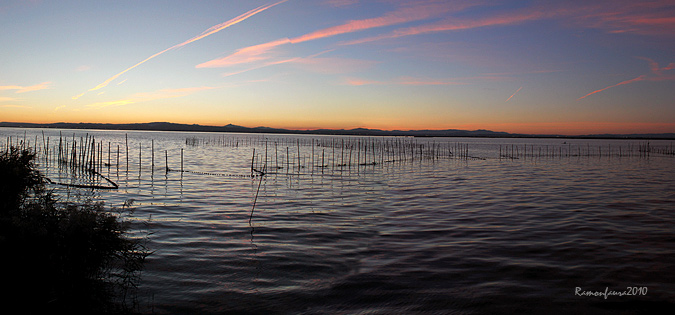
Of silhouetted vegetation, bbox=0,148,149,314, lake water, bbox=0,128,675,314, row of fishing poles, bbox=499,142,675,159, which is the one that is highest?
row of fishing poles, bbox=499,142,675,159

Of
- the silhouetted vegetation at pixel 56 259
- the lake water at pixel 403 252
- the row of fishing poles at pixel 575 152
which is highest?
the row of fishing poles at pixel 575 152

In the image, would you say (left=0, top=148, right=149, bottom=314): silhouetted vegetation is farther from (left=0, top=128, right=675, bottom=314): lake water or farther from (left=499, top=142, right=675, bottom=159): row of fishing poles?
(left=499, top=142, right=675, bottom=159): row of fishing poles

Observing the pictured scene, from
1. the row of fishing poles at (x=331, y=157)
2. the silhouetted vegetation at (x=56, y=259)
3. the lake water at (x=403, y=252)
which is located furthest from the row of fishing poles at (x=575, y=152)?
the silhouetted vegetation at (x=56, y=259)

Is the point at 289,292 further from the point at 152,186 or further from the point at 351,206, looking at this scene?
the point at 152,186

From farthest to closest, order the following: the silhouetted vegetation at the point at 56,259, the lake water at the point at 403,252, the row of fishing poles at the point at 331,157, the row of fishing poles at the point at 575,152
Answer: the row of fishing poles at the point at 575,152, the row of fishing poles at the point at 331,157, the lake water at the point at 403,252, the silhouetted vegetation at the point at 56,259

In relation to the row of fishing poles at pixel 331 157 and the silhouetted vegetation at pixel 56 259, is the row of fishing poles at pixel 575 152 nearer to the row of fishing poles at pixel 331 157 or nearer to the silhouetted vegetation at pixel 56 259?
the row of fishing poles at pixel 331 157

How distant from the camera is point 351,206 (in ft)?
45.1

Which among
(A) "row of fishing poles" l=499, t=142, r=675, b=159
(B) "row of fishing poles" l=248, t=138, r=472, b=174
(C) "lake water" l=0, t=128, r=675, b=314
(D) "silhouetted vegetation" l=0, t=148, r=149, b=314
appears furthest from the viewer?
(A) "row of fishing poles" l=499, t=142, r=675, b=159

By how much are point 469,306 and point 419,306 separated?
70cm

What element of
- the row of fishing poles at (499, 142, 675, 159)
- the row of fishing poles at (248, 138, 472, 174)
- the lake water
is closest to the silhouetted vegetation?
the lake water

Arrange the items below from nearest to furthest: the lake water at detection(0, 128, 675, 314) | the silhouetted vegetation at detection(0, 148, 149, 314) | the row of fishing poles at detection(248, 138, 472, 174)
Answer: the silhouetted vegetation at detection(0, 148, 149, 314) < the lake water at detection(0, 128, 675, 314) < the row of fishing poles at detection(248, 138, 472, 174)

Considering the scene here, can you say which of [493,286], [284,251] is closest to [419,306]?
[493,286]

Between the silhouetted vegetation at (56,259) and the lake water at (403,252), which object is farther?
the lake water at (403,252)

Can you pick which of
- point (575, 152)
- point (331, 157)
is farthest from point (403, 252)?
point (575, 152)
